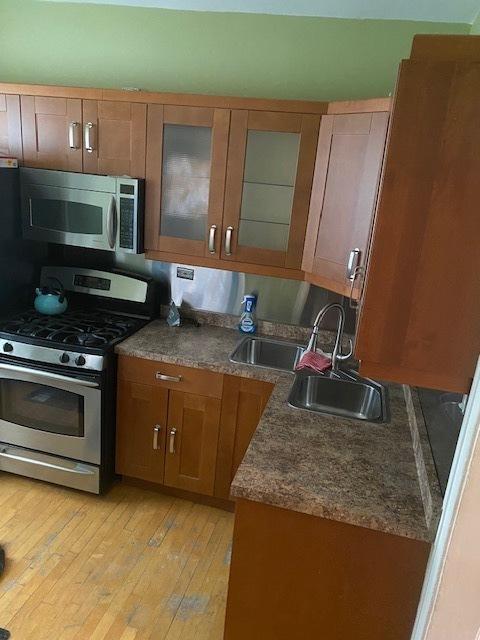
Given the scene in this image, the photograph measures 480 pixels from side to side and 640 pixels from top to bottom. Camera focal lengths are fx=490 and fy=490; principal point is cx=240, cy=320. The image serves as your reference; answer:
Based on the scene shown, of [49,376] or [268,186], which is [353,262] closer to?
[268,186]

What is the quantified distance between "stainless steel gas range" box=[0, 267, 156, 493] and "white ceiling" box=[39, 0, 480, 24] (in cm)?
147

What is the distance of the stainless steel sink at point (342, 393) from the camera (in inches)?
88.1

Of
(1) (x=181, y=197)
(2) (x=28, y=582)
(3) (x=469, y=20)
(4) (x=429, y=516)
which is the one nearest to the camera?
(4) (x=429, y=516)

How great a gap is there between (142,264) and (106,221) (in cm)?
45

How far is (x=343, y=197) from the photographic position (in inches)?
84.7

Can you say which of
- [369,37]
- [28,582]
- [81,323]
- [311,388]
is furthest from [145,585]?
[369,37]

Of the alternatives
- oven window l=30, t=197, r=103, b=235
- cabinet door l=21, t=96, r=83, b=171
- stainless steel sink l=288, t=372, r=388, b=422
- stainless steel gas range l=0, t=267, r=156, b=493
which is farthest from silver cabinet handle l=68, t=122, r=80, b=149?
stainless steel sink l=288, t=372, r=388, b=422

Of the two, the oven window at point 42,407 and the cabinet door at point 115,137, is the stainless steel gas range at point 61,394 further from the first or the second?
the cabinet door at point 115,137

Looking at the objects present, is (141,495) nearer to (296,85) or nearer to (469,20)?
(296,85)

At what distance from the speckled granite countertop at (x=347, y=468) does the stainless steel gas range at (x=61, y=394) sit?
961 millimetres

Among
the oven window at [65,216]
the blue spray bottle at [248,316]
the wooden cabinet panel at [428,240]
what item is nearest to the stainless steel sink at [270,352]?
the blue spray bottle at [248,316]

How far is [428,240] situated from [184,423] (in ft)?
5.74

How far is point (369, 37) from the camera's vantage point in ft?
7.98

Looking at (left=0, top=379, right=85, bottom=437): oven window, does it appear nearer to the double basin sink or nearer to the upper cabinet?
the double basin sink
